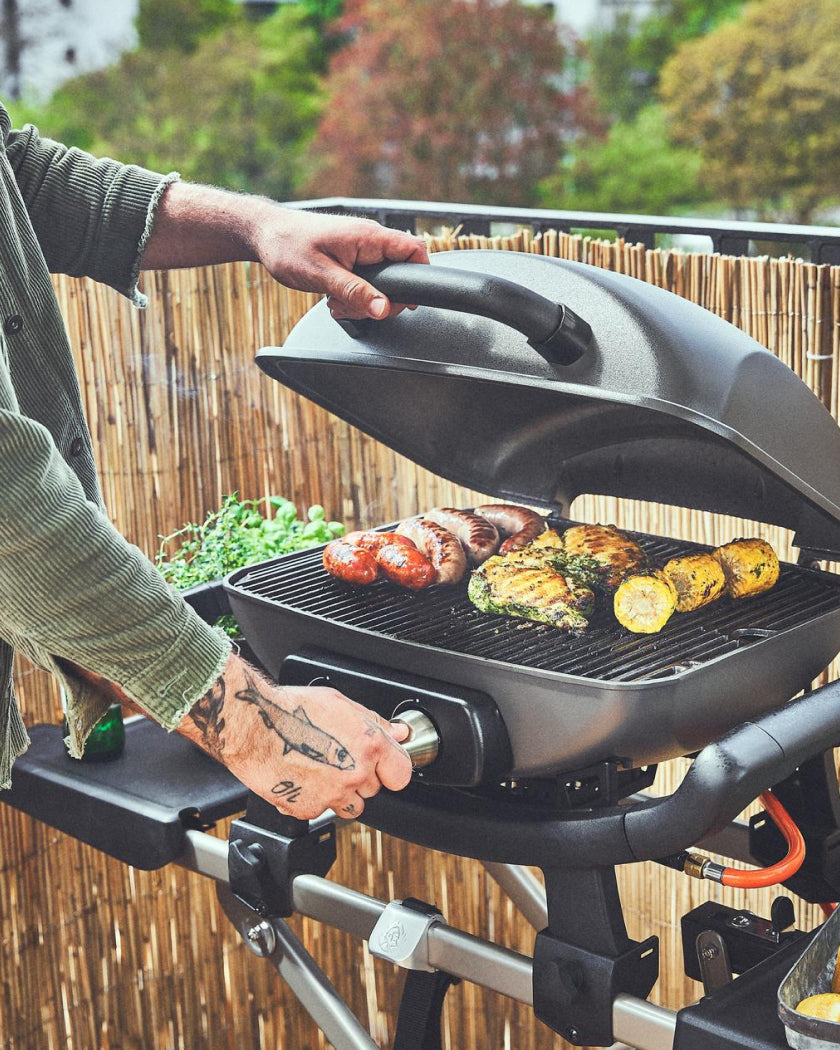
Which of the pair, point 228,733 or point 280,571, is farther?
point 280,571

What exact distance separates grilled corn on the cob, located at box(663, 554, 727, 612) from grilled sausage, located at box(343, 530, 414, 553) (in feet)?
1.16

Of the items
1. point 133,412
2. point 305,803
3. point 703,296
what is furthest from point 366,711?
point 133,412

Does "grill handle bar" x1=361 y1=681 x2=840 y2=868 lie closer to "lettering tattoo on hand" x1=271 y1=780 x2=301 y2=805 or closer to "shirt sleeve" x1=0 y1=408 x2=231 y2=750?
"lettering tattoo on hand" x1=271 y1=780 x2=301 y2=805

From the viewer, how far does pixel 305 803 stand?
4.59 ft

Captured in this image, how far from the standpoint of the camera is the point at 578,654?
150 centimetres

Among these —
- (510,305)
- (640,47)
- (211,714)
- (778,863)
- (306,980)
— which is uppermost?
(640,47)

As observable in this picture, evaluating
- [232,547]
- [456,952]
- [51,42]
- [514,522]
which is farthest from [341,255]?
[51,42]

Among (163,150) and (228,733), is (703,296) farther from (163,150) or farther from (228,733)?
(163,150)

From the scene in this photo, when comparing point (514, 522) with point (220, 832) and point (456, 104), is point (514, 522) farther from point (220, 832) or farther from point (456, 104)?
point (456, 104)

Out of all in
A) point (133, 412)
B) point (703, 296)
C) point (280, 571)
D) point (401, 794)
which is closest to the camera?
point (401, 794)

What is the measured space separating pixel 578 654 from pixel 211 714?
1.41 feet

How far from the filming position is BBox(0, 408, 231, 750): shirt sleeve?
124 centimetres

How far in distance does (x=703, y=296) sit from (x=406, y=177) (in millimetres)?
14738

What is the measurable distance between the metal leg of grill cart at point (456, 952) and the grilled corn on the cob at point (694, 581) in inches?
18.8
